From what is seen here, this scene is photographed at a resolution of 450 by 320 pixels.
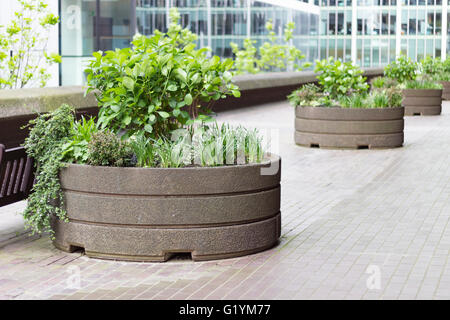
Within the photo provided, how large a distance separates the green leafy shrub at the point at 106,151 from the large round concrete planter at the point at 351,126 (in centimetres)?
866

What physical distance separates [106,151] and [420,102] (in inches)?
732

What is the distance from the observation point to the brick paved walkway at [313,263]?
5840 millimetres

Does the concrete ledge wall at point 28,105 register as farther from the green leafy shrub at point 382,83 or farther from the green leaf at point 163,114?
the green leafy shrub at point 382,83

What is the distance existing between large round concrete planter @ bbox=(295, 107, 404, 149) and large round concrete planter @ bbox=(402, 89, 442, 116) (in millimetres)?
8637

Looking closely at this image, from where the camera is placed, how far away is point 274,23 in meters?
54.8

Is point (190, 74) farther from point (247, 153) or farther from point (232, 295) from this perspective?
point (232, 295)

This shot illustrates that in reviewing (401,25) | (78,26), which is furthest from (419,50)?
(78,26)

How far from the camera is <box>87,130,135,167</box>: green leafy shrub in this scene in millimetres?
6758

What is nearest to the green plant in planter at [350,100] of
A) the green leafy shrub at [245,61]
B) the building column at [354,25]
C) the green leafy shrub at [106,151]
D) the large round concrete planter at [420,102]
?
the large round concrete planter at [420,102]

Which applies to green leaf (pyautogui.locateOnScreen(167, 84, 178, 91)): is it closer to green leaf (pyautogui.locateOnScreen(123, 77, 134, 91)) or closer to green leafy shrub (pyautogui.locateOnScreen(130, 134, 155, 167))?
green leaf (pyautogui.locateOnScreen(123, 77, 134, 91))

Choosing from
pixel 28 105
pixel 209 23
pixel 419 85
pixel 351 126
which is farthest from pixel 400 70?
pixel 209 23

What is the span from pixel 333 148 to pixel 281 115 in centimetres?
855

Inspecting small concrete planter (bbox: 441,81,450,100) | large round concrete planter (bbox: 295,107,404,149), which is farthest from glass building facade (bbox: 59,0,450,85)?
small concrete planter (bbox: 441,81,450,100)
